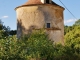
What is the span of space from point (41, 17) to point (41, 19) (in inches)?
8.6

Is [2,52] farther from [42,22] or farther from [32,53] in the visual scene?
[42,22]

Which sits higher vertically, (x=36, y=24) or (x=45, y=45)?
(x=36, y=24)

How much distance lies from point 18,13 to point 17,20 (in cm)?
86

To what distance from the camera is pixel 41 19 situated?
26891mm

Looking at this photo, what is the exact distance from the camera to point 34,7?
26.8 meters

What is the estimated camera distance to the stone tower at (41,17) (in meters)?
26.8

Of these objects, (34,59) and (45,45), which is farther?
(45,45)

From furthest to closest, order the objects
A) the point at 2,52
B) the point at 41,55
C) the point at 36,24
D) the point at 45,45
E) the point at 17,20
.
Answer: the point at 17,20
the point at 36,24
the point at 45,45
the point at 41,55
the point at 2,52

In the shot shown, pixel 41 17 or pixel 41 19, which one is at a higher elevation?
pixel 41 17

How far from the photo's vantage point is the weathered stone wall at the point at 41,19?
26.8m

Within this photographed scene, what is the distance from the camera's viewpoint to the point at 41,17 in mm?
26906

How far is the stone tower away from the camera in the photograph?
88.0 ft

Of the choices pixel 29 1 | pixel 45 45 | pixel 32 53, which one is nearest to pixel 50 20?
pixel 29 1

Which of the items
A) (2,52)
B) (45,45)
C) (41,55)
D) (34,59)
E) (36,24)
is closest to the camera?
(2,52)
